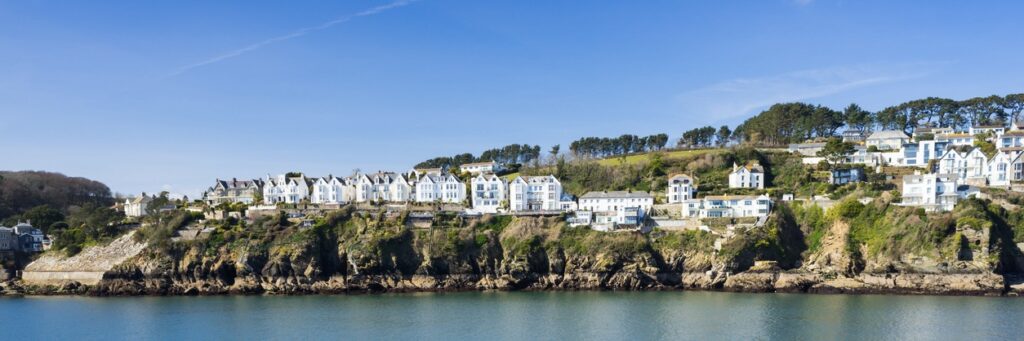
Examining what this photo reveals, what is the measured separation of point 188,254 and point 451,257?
18670 millimetres

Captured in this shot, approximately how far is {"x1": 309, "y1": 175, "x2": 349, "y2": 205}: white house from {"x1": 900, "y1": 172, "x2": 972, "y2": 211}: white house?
45.2 meters

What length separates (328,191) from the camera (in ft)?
220

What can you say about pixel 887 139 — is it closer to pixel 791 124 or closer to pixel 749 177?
pixel 791 124

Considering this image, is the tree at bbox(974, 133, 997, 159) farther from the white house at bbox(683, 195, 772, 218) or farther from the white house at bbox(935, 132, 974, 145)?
the white house at bbox(683, 195, 772, 218)

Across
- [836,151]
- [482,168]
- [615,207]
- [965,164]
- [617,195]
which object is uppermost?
[836,151]

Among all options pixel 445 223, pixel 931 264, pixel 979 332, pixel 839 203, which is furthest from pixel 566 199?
pixel 979 332

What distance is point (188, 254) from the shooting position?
52.0 m

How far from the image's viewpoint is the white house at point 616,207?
5350cm

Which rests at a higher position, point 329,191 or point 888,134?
point 888,134

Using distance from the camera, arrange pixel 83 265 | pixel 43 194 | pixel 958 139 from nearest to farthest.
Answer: pixel 83 265 < pixel 958 139 < pixel 43 194

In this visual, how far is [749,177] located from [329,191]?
36647mm

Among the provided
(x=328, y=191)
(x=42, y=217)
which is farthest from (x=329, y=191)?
(x=42, y=217)

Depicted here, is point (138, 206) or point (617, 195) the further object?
point (138, 206)

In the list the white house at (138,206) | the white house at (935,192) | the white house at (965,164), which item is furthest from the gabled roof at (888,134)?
the white house at (138,206)
